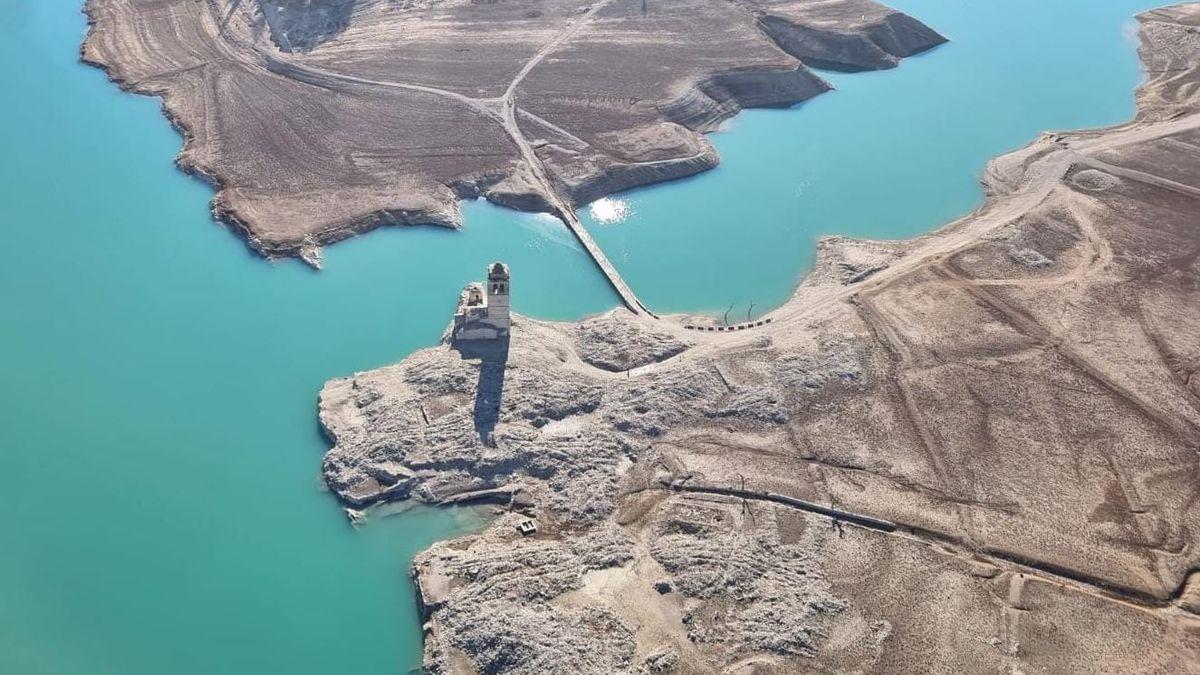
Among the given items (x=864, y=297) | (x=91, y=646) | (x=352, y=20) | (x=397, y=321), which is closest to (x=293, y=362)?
(x=397, y=321)

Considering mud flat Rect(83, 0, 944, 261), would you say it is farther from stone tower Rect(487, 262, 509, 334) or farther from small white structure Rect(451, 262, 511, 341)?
stone tower Rect(487, 262, 509, 334)

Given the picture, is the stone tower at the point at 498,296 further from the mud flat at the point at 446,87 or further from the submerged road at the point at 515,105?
the mud flat at the point at 446,87

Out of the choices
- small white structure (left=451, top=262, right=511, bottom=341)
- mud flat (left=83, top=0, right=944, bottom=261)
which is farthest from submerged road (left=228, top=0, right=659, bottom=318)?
small white structure (left=451, top=262, right=511, bottom=341)

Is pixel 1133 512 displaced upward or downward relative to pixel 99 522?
downward

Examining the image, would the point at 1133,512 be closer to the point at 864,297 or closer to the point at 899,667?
the point at 899,667

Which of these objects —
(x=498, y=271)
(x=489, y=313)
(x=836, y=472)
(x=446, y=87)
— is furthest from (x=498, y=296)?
(x=446, y=87)

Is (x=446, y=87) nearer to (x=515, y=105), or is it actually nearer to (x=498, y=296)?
(x=515, y=105)

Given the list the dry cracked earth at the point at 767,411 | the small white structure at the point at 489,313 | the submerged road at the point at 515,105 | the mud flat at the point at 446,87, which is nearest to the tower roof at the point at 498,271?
the small white structure at the point at 489,313
